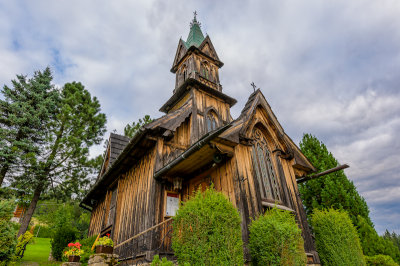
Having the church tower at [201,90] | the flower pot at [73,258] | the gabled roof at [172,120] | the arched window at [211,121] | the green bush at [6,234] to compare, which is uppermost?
the church tower at [201,90]

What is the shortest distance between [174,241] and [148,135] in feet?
16.9

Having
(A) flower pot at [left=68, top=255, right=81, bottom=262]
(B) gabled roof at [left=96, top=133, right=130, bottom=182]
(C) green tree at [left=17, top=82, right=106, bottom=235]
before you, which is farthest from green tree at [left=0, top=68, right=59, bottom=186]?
(A) flower pot at [left=68, top=255, right=81, bottom=262]

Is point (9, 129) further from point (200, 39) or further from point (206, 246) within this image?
point (206, 246)

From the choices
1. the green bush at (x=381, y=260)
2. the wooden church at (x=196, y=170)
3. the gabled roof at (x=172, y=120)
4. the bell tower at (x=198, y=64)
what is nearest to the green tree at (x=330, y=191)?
the green bush at (x=381, y=260)

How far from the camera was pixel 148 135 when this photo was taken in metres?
9.12

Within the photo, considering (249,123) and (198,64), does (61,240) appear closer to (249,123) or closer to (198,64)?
(249,123)

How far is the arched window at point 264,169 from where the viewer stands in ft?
26.5

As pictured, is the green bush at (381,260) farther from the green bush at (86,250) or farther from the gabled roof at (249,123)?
the green bush at (86,250)

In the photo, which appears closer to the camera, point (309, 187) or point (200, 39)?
point (309, 187)

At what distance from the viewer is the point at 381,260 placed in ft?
31.6

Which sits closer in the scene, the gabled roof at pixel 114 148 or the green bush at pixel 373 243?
the green bush at pixel 373 243

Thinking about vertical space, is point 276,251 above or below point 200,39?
below

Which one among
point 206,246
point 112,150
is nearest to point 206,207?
point 206,246

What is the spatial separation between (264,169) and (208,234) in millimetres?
4773
